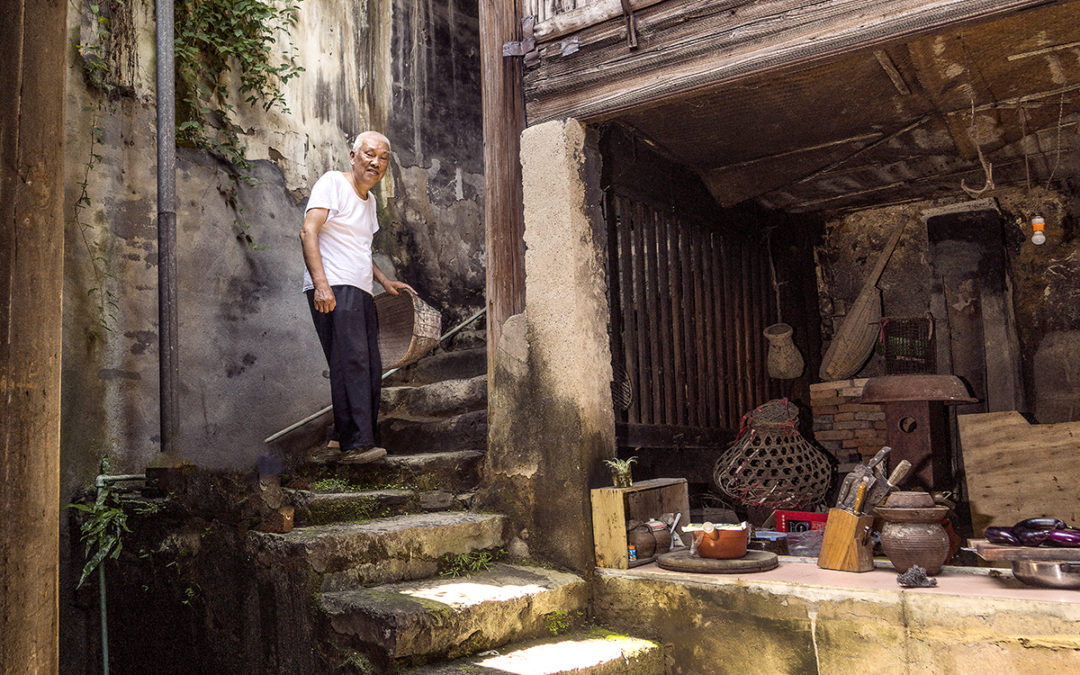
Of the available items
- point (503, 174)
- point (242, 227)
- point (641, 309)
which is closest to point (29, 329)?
point (503, 174)

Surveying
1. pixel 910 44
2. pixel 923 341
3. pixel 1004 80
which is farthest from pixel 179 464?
pixel 923 341

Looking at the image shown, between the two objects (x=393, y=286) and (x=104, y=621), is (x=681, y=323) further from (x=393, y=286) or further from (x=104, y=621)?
(x=104, y=621)

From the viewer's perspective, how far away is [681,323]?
566 centimetres

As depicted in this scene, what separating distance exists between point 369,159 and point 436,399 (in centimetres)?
161

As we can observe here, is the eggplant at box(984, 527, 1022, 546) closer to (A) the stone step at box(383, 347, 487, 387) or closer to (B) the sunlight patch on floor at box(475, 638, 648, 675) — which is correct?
(B) the sunlight patch on floor at box(475, 638, 648, 675)

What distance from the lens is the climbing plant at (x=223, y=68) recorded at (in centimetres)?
549

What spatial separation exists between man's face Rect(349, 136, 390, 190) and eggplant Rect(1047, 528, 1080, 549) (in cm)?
399

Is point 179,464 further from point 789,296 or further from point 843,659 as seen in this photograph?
point 789,296

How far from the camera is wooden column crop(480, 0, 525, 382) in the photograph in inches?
178

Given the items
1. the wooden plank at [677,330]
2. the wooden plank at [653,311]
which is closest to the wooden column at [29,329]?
the wooden plank at [653,311]

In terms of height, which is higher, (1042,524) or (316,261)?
(316,261)

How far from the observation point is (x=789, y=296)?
273 inches

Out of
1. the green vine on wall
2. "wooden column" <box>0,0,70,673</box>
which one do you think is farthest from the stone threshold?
the green vine on wall

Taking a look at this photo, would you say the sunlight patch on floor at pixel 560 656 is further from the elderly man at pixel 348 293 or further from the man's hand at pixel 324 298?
the man's hand at pixel 324 298
